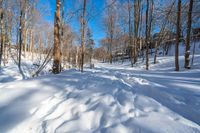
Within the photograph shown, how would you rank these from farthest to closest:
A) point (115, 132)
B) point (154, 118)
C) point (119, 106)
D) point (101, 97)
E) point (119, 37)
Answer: point (119, 37) < point (101, 97) < point (119, 106) < point (154, 118) < point (115, 132)

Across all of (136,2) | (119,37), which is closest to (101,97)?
(136,2)

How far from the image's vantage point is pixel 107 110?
3.26 m

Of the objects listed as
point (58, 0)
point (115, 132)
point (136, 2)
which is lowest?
point (115, 132)

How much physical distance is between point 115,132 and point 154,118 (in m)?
0.78

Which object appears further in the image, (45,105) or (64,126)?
(45,105)

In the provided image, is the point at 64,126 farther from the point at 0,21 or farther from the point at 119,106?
the point at 0,21

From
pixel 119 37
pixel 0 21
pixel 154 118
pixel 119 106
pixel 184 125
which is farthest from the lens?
pixel 119 37

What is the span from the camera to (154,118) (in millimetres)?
2934

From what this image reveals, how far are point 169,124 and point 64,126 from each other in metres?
1.55

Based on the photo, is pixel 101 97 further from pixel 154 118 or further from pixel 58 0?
pixel 58 0

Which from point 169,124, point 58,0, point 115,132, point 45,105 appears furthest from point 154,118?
point 58,0

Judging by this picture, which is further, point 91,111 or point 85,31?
point 85,31

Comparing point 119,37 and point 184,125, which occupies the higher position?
point 119,37

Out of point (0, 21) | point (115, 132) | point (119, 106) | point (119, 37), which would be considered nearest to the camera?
point (115, 132)
